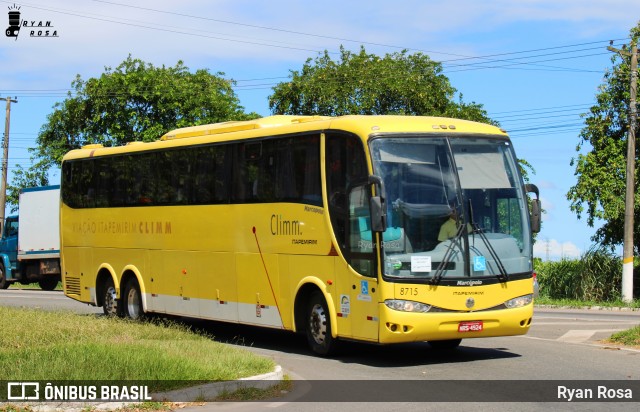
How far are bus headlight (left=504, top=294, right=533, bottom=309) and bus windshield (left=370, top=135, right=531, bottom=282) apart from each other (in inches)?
15.4

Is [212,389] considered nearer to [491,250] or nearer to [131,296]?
[491,250]

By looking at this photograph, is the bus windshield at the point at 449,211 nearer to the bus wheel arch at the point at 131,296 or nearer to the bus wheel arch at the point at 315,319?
the bus wheel arch at the point at 315,319

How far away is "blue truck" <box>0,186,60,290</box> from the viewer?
3681cm

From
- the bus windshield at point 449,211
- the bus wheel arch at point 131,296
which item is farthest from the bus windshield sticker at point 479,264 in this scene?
the bus wheel arch at point 131,296

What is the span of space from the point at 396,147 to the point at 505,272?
7.77 feet

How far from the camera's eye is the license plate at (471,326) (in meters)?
13.9

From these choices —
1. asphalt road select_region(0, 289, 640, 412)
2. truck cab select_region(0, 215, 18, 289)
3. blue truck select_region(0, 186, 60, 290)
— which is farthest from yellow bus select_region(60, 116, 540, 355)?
truck cab select_region(0, 215, 18, 289)

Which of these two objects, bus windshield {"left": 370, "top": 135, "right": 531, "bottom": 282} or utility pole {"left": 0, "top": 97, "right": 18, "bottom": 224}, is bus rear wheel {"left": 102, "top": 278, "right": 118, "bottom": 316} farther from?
utility pole {"left": 0, "top": 97, "right": 18, "bottom": 224}

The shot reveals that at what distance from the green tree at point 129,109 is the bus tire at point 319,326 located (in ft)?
128

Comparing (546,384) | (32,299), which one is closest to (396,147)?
(546,384)

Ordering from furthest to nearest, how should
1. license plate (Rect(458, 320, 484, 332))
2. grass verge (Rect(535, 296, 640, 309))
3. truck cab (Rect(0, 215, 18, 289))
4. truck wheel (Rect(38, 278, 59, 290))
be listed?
truck wheel (Rect(38, 278, 59, 290))
truck cab (Rect(0, 215, 18, 289))
grass verge (Rect(535, 296, 640, 309))
license plate (Rect(458, 320, 484, 332))

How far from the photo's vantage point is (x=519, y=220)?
14703 millimetres

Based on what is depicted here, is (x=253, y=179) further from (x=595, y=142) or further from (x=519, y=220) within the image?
(x=595, y=142)

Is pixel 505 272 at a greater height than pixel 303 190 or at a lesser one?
lesser
